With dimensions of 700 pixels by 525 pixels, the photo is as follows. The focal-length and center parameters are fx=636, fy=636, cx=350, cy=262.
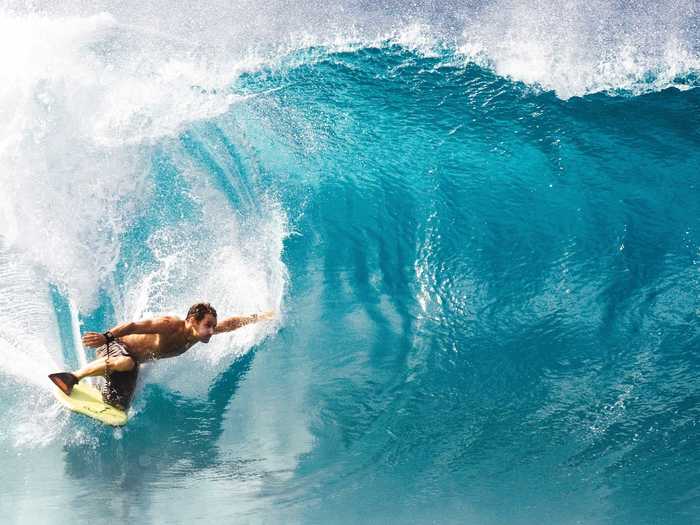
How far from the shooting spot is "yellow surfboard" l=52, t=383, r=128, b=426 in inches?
184

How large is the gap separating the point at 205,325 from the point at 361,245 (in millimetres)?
2292

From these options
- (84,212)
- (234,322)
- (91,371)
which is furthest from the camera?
(84,212)

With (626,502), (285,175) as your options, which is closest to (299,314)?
(285,175)

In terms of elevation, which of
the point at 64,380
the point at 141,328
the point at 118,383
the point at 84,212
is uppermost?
the point at 84,212

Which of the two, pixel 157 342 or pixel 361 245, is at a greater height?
pixel 361 245

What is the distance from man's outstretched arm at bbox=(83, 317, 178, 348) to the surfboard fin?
0.51m

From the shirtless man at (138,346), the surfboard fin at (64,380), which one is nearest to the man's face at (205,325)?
the shirtless man at (138,346)

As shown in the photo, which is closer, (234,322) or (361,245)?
(234,322)

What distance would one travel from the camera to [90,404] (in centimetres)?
479

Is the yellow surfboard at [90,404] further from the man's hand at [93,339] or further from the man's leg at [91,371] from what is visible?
the man's hand at [93,339]

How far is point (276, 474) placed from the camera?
279 inches

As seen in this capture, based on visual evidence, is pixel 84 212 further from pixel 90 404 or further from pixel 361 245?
pixel 361 245

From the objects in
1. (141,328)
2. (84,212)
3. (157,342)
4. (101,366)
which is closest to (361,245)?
(157,342)

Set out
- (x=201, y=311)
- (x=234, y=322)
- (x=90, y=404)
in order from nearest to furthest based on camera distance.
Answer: (x=201, y=311), (x=90, y=404), (x=234, y=322)
